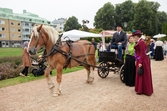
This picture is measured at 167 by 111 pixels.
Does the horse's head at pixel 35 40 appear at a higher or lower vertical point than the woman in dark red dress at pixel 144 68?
higher

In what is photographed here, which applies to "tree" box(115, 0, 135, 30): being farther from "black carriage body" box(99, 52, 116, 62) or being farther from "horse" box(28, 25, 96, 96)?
"horse" box(28, 25, 96, 96)

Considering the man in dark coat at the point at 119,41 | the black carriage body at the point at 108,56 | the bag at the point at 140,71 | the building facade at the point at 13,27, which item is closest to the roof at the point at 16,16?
the building facade at the point at 13,27

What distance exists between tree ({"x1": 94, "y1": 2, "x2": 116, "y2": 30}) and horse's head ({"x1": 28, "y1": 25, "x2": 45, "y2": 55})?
4735 centimetres

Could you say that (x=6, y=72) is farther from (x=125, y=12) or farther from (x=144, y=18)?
(x=125, y=12)

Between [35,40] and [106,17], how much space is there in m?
48.5

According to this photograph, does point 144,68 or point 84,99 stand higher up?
point 144,68

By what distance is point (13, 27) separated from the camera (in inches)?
2488

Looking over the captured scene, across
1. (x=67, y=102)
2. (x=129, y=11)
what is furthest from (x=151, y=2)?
(x=67, y=102)

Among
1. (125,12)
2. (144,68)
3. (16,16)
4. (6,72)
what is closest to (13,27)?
(16,16)

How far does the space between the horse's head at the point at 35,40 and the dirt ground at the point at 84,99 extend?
1.66 meters

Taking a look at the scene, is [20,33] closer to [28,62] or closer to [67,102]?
[28,62]

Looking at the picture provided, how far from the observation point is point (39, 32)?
501cm

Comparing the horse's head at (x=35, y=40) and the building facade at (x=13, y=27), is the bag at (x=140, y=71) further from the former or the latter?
the building facade at (x=13, y=27)

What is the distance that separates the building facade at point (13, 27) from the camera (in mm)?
59562
